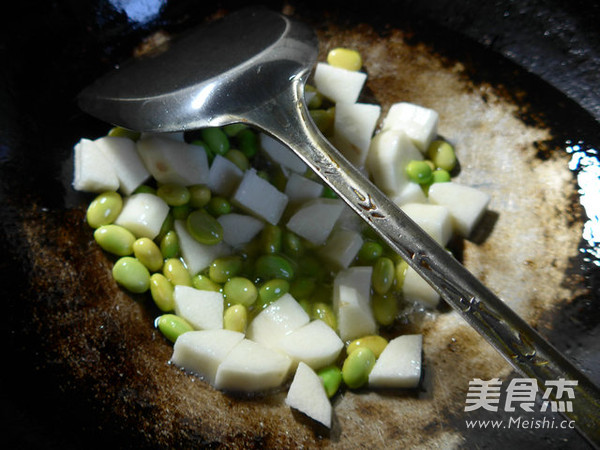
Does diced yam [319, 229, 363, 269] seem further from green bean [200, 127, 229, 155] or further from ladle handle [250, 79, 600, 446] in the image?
green bean [200, 127, 229, 155]

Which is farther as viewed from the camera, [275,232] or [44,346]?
[275,232]

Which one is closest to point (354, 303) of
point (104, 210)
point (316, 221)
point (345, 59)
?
point (316, 221)

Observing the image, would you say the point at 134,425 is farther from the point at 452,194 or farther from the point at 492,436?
the point at 452,194

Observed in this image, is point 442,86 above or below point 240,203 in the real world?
above

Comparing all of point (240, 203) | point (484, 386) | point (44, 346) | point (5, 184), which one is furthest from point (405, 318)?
point (5, 184)

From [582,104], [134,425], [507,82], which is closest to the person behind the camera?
[134,425]
